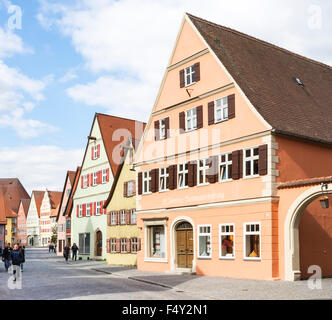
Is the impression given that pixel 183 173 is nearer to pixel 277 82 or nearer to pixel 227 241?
pixel 227 241

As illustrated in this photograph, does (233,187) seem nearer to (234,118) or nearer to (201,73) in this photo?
(234,118)

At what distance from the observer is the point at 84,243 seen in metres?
47.7

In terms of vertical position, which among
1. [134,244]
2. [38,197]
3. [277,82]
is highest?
[277,82]

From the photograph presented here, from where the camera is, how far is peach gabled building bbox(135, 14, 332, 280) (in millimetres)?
22281

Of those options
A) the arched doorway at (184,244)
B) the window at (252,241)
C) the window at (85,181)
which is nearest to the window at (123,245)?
the arched doorway at (184,244)

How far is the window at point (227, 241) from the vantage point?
23.9 meters

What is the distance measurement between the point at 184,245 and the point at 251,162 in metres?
6.51

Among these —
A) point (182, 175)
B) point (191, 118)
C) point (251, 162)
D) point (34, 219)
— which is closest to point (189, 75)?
point (191, 118)

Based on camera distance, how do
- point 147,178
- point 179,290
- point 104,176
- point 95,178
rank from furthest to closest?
point 95,178, point 104,176, point 147,178, point 179,290

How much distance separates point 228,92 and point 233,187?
4.51 m

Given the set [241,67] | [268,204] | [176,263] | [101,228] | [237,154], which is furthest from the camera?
[101,228]

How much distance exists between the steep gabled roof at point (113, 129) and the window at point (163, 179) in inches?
543

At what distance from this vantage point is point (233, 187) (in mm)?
24125

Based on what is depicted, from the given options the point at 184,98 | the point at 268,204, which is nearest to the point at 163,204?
the point at 184,98
